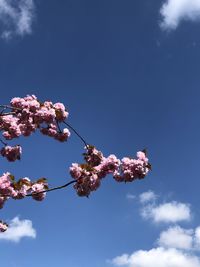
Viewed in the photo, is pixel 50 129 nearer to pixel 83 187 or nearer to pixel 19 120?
pixel 19 120

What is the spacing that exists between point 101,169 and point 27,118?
2.51 metres

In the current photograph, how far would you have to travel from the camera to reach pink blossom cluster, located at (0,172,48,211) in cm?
1306

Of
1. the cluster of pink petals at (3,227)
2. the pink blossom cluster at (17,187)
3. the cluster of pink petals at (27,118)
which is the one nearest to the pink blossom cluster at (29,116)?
the cluster of pink petals at (27,118)

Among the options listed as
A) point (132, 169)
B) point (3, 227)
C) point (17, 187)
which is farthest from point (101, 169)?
point (3, 227)

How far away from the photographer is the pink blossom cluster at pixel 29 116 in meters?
13.5

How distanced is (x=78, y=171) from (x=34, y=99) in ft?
8.11

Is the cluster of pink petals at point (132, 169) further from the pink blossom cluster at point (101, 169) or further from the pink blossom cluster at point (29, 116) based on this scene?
the pink blossom cluster at point (29, 116)

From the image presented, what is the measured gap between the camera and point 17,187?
13.2 m

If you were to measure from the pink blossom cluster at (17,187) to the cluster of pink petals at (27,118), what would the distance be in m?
1.16

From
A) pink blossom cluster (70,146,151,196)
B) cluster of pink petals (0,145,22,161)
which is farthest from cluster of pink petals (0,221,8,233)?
pink blossom cluster (70,146,151,196)

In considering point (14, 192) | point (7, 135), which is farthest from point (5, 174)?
point (7, 135)

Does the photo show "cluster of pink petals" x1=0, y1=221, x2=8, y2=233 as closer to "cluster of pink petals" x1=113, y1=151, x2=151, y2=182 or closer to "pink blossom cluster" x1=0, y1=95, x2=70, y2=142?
"pink blossom cluster" x1=0, y1=95, x2=70, y2=142

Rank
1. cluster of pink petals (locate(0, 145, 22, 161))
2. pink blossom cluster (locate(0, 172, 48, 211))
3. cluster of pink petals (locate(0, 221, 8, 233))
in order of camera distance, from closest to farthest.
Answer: pink blossom cluster (locate(0, 172, 48, 211))
cluster of pink petals (locate(0, 145, 22, 161))
cluster of pink petals (locate(0, 221, 8, 233))

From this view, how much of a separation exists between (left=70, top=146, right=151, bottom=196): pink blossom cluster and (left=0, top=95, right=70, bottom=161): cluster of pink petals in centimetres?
139
